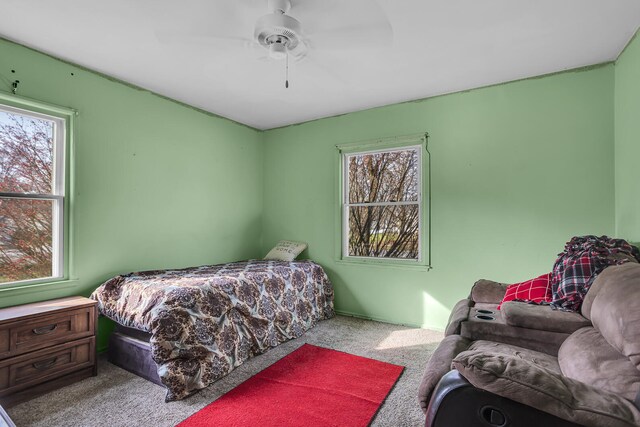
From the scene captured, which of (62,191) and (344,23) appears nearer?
(344,23)

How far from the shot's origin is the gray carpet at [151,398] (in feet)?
6.28

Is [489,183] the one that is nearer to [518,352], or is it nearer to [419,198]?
[419,198]

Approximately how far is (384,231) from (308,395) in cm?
217

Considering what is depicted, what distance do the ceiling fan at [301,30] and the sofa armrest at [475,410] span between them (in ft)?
6.81

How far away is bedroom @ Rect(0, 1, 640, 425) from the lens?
2398mm

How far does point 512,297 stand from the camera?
7.66 feet

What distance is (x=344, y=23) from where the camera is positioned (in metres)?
2.17

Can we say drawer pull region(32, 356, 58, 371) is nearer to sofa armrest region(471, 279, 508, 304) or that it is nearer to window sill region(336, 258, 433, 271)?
window sill region(336, 258, 433, 271)

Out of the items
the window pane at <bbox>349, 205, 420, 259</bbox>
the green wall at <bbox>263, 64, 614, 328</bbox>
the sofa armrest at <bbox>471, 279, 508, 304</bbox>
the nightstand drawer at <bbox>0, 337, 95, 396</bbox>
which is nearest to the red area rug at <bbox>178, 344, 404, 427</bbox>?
the sofa armrest at <bbox>471, 279, 508, 304</bbox>

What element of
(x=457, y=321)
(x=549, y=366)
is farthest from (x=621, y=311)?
(x=457, y=321)

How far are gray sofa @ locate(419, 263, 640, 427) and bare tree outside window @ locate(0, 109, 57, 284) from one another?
9.83 ft

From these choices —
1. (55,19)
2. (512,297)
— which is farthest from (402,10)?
(55,19)

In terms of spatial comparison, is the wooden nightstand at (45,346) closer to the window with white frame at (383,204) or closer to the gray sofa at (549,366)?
the gray sofa at (549,366)

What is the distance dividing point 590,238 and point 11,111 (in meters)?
4.36
